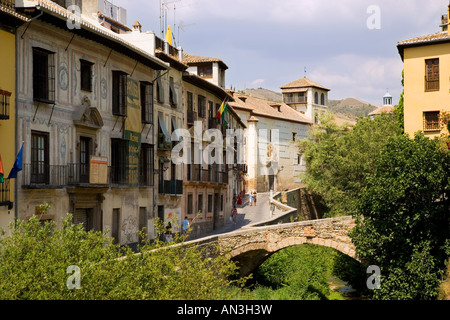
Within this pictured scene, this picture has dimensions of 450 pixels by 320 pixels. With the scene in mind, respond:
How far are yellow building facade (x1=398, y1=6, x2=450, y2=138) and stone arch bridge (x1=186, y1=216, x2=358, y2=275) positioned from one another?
6.06 metres

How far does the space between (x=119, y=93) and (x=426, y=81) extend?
47.1 feet

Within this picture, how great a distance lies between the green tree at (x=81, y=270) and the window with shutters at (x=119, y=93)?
952 centimetres

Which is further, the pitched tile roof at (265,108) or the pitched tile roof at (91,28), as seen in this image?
the pitched tile roof at (265,108)

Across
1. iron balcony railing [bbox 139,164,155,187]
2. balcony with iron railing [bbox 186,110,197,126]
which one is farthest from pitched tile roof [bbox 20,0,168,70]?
balcony with iron railing [bbox 186,110,197,126]

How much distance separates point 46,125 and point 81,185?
245 cm

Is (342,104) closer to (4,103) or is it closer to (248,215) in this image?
(248,215)

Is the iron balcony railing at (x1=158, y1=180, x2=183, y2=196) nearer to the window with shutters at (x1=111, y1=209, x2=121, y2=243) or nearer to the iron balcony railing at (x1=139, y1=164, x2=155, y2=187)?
the iron balcony railing at (x1=139, y1=164, x2=155, y2=187)

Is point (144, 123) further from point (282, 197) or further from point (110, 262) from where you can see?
point (282, 197)

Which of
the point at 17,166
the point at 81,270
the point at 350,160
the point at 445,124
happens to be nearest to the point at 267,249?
the point at 445,124

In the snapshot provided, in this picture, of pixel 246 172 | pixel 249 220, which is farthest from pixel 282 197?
pixel 249 220

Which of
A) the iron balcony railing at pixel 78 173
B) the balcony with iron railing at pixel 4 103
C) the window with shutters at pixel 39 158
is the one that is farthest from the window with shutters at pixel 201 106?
the balcony with iron railing at pixel 4 103

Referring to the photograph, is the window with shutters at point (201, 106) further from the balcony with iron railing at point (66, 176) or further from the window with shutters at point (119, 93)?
the balcony with iron railing at point (66, 176)

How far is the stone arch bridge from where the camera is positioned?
99.5ft

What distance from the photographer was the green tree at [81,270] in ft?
49.2
